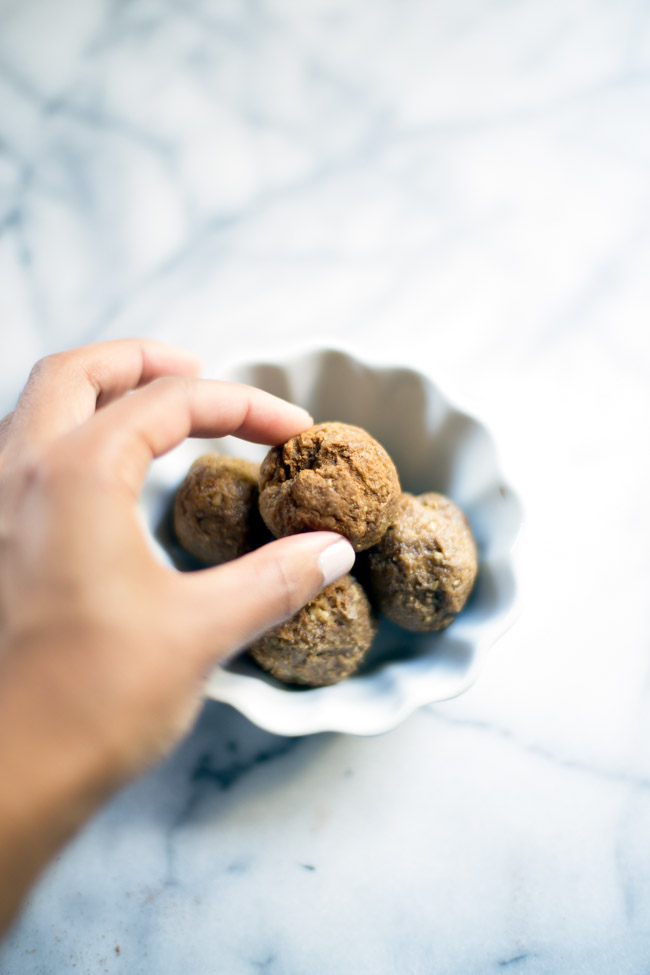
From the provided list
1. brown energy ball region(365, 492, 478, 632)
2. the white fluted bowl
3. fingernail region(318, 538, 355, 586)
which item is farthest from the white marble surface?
fingernail region(318, 538, 355, 586)

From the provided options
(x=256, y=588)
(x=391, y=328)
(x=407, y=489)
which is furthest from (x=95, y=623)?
(x=391, y=328)

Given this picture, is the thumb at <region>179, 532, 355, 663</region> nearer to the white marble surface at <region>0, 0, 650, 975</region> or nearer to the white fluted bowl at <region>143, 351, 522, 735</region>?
the white fluted bowl at <region>143, 351, 522, 735</region>

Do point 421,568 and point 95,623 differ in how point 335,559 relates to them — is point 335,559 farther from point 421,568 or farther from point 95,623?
point 95,623

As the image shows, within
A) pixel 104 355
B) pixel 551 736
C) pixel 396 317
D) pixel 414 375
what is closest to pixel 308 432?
pixel 414 375

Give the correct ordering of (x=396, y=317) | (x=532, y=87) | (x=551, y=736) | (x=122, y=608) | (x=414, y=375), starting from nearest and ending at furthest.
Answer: (x=122, y=608)
(x=414, y=375)
(x=551, y=736)
(x=396, y=317)
(x=532, y=87)

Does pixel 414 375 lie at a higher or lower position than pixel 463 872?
higher

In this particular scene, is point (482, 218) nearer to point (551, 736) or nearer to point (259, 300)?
point (259, 300)
